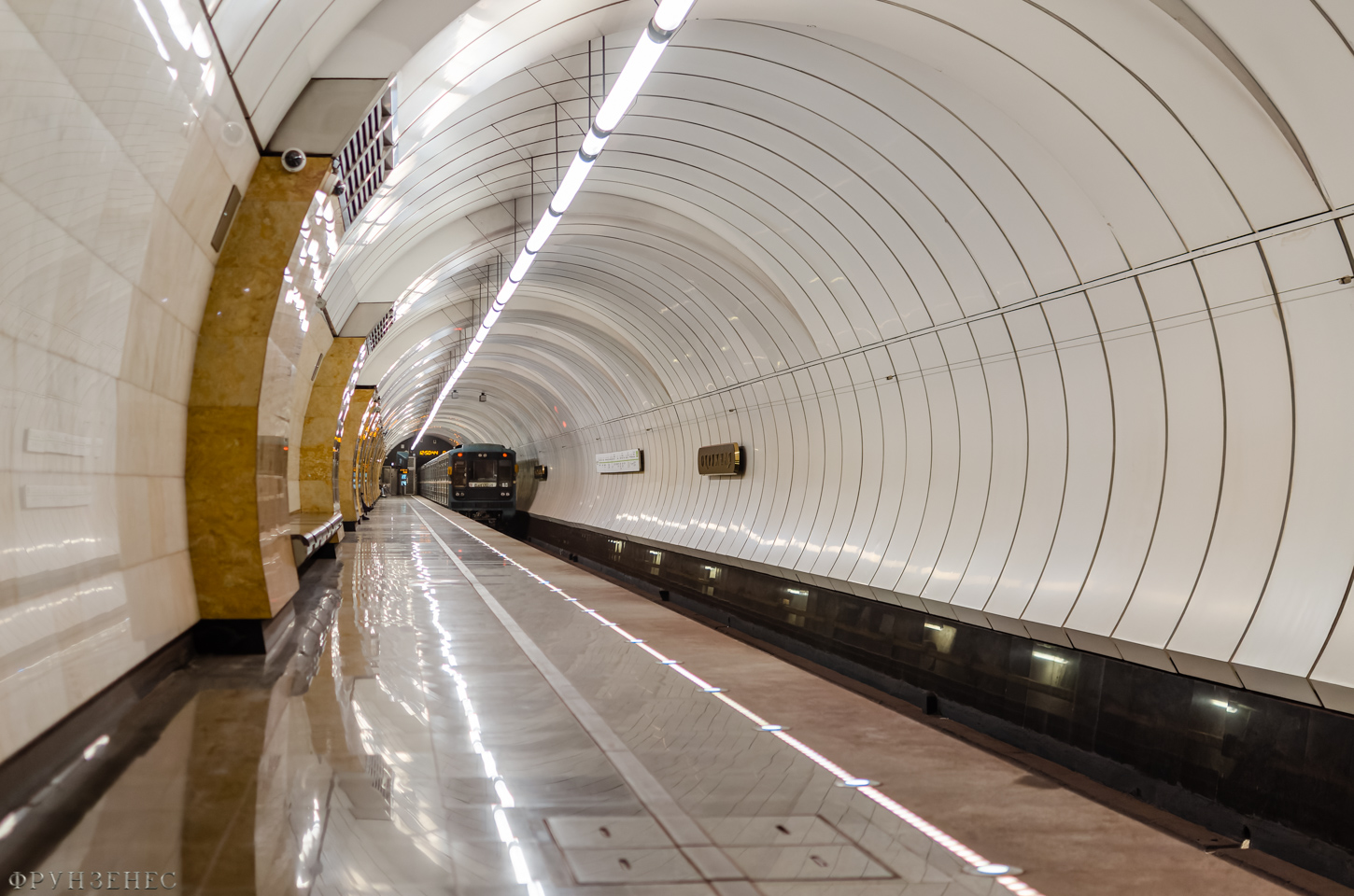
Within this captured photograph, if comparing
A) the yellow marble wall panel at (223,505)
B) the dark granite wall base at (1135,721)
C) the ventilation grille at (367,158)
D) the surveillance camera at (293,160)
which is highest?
the ventilation grille at (367,158)

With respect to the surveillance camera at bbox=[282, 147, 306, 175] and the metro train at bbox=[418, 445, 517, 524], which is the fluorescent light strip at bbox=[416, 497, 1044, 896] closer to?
the surveillance camera at bbox=[282, 147, 306, 175]

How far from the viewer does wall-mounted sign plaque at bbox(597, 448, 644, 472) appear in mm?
27206

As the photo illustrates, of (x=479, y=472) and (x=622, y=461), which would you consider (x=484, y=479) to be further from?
(x=622, y=461)

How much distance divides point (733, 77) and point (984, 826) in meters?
8.55

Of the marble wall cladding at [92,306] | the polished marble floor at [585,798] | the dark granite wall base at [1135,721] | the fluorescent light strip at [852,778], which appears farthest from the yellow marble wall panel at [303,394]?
the dark granite wall base at [1135,721]

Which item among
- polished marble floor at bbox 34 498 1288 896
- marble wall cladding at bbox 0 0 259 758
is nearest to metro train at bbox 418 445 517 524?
polished marble floor at bbox 34 498 1288 896

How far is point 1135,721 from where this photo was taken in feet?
22.4

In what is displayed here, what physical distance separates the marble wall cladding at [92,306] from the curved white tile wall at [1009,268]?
8.84ft

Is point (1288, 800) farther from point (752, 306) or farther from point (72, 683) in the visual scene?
point (752, 306)

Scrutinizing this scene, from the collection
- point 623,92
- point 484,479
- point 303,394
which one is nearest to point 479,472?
point 484,479

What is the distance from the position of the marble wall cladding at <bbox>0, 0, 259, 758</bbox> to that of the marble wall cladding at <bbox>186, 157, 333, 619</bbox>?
49 centimetres

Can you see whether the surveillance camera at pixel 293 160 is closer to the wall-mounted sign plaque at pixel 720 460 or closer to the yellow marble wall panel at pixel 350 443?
the wall-mounted sign plaque at pixel 720 460

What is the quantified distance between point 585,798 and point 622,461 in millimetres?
25018

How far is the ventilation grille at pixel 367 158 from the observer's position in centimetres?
733
